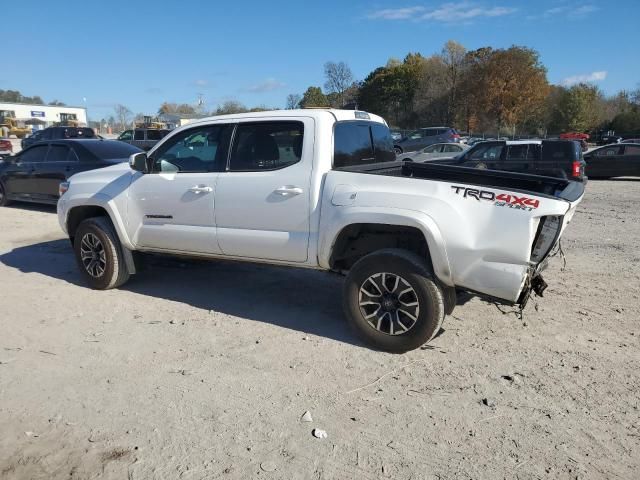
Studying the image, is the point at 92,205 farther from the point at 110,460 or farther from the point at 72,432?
the point at 110,460

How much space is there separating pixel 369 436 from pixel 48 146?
10.9 metres

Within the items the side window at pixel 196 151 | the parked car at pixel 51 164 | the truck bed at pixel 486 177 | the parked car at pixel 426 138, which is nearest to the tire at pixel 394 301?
the truck bed at pixel 486 177

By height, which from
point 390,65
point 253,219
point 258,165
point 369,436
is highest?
point 390,65

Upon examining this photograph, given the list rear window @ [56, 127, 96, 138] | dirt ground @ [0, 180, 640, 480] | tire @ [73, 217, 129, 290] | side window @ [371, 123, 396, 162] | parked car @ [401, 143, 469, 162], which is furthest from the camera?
rear window @ [56, 127, 96, 138]

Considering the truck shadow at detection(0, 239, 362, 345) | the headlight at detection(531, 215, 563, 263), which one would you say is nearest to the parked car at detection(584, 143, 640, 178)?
the truck shadow at detection(0, 239, 362, 345)

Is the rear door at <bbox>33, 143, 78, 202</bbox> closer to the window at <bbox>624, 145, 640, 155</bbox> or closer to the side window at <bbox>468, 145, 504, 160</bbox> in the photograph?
the side window at <bbox>468, 145, 504, 160</bbox>

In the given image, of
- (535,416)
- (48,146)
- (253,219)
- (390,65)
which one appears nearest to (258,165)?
(253,219)

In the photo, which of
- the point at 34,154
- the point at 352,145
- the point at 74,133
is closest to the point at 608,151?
the point at 352,145

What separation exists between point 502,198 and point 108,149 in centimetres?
947

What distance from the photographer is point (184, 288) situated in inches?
241

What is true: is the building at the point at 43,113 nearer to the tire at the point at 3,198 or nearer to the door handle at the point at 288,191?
the tire at the point at 3,198

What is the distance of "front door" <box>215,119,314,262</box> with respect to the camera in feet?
15.0

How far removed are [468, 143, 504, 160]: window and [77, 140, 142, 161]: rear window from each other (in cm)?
963

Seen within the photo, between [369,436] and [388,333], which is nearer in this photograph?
[369,436]
